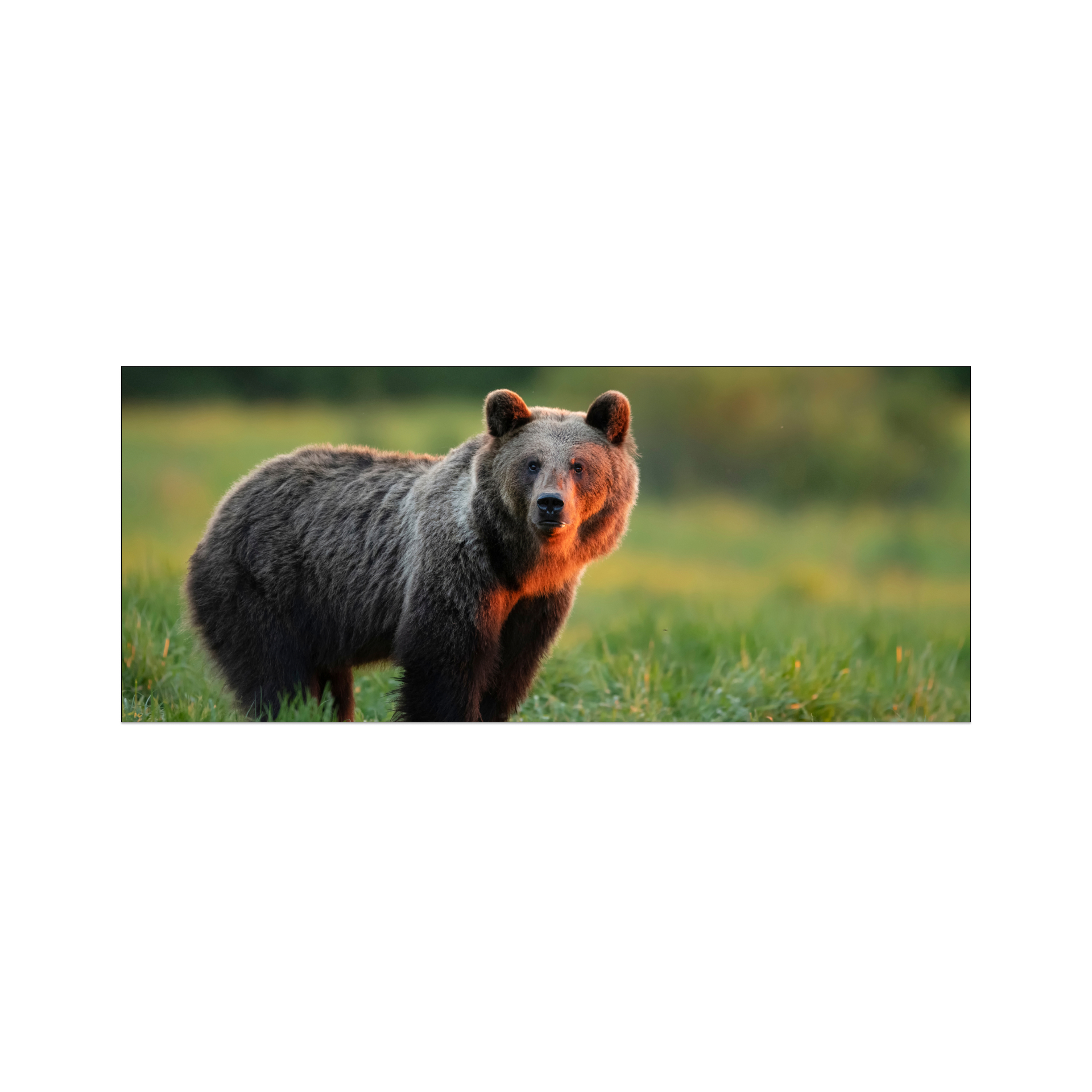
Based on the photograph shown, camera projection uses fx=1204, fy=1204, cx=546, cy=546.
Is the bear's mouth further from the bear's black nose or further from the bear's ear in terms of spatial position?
the bear's ear

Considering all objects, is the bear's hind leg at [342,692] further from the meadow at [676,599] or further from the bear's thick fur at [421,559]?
the meadow at [676,599]

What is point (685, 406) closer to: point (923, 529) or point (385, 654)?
point (923, 529)

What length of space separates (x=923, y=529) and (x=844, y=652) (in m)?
0.77

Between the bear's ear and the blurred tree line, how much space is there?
53cm

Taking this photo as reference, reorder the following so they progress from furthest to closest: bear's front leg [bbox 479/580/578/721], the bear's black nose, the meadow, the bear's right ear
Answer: the meadow → bear's front leg [bbox 479/580/578/721] → the bear's right ear → the bear's black nose

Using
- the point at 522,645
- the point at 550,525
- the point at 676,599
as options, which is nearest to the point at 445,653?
the point at 522,645

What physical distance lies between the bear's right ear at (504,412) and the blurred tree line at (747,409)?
0.49 m

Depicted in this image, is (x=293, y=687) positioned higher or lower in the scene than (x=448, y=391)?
lower

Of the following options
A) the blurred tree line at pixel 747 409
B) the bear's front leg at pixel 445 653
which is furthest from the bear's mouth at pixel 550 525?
the blurred tree line at pixel 747 409

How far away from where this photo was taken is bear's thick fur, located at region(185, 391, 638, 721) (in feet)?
16.3

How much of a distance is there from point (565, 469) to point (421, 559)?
754mm

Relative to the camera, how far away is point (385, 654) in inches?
212

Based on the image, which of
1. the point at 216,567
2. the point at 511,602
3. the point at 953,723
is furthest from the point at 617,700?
the point at 216,567

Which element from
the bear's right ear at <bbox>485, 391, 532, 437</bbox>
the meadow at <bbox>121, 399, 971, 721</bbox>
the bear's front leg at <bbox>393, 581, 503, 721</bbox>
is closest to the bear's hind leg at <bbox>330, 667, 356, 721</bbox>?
the meadow at <bbox>121, 399, 971, 721</bbox>
